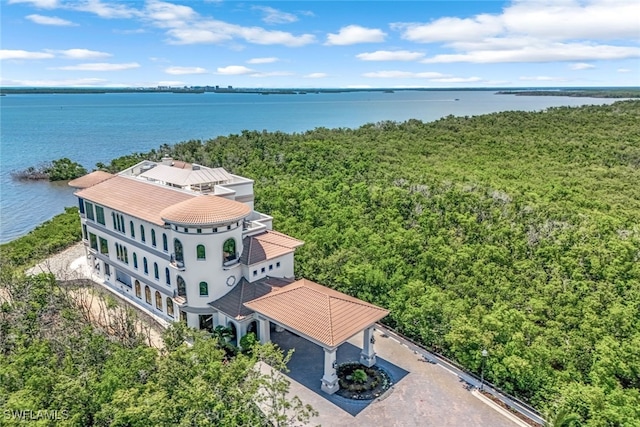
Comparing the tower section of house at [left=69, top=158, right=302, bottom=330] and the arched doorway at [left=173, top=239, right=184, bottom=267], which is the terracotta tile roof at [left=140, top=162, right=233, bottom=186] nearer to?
the tower section of house at [left=69, top=158, right=302, bottom=330]

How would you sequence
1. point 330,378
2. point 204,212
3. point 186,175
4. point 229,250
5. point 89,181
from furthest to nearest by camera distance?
point 89,181 < point 186,175 < point 229,250 < point 204,212 < point 330,378

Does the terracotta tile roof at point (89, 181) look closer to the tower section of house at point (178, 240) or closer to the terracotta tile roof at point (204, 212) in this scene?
the tower section of house at point (178, 240)

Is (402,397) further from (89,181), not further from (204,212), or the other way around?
(89,181)

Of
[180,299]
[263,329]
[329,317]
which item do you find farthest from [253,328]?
[329,317]

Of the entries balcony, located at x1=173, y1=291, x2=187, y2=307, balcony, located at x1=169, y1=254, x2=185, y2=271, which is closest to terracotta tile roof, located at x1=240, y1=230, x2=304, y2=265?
balcony, located at x1=169, y1=254, x2=185, y2=271

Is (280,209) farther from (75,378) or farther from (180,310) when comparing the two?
(75,378)
